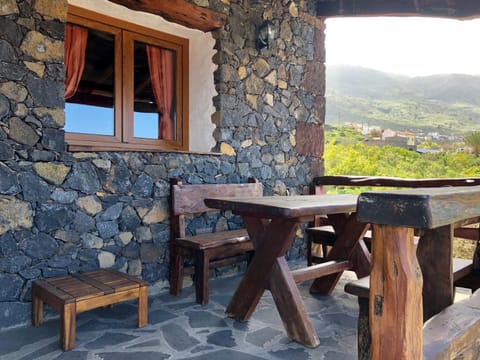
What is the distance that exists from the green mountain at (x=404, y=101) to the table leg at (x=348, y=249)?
5266 mm

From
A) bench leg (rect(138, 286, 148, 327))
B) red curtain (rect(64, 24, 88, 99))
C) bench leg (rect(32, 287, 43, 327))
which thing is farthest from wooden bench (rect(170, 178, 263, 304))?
red curtain (rect(64, 24, 88, 99))

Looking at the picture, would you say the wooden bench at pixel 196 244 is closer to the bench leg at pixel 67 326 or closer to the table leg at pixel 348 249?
the table leg at pixel 348 249

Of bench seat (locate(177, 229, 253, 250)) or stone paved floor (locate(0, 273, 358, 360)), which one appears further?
bench seat (locate(177, 229, 253, 250))

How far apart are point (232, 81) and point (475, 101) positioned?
926cm

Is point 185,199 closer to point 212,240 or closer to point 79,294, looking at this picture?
point 212,240

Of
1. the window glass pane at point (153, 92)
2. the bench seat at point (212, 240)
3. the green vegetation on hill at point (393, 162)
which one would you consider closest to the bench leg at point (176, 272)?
the bench seat at point (212, 240)

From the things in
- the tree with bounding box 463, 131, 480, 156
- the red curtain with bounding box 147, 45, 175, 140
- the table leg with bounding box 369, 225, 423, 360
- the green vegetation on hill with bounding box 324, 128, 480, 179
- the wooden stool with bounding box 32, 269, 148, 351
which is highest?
the red curtain with bounding box 147, 45, 175, 140

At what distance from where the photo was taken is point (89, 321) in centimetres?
242

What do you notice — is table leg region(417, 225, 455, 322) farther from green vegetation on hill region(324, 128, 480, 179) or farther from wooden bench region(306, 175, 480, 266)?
green vegetation on hill region(324, 128, 480, 179)

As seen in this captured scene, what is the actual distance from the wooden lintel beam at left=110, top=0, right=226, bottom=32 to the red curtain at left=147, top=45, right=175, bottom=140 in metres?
0.35

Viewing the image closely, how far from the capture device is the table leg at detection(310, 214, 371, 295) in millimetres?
2850

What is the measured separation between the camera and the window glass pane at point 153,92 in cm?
348

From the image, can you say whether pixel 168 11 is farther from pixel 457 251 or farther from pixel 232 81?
pixel 457 251

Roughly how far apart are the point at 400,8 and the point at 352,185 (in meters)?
1.94
